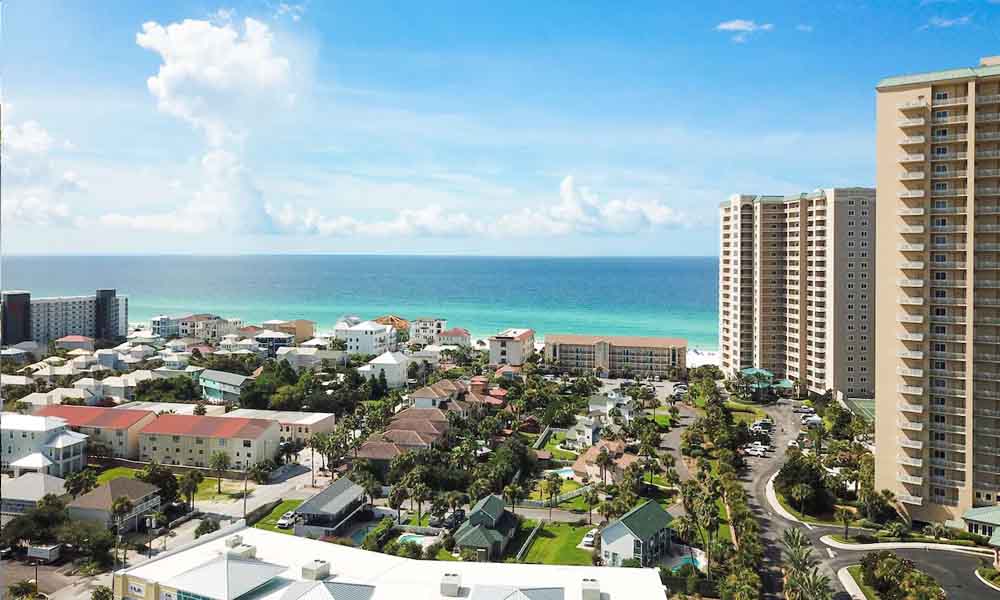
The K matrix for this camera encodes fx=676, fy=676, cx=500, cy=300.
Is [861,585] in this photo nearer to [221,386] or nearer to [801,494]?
[801,494]

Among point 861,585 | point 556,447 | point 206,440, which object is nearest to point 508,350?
point 556,447

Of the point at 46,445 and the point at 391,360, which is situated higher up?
the point at 391,360

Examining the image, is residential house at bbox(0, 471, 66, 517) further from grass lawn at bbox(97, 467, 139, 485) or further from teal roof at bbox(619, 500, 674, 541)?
teal roof at bbox(619, 500, 674, 541)

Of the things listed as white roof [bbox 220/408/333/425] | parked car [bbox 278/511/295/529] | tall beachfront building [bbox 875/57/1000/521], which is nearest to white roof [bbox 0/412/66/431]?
white roof [bbox 220/408/333/425]

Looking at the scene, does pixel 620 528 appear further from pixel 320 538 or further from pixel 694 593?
pixel 320 538

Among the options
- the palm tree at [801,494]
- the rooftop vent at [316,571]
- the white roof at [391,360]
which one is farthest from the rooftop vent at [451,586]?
the white roof at [391,360]

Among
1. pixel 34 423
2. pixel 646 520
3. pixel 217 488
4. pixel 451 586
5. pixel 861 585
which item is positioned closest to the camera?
pixel 451 586

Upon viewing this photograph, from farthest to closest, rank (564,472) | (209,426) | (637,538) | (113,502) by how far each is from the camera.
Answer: (209,426)
(564,472)
(113,502)
(637,538)

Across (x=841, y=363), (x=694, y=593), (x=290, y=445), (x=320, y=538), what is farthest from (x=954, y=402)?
(x=290, y=445)
